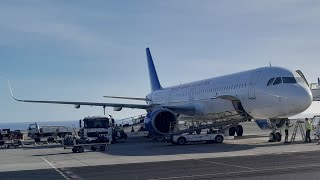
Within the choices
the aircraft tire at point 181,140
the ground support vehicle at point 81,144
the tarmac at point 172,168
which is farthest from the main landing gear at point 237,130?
the tarmac at point 172,168

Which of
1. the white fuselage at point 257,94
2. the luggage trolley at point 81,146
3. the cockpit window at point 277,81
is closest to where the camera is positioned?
the white fuselage at point 257,94

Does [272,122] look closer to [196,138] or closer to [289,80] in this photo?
[289,80]

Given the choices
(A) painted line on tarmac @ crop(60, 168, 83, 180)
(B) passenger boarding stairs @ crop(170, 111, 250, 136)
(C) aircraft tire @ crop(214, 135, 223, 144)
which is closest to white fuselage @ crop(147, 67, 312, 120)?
(B) passenger boarding stairs @ crop(170, 111, 250, 136)

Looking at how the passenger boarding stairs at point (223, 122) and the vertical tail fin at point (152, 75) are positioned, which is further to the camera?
the vertical tail fin at point (152, 75)

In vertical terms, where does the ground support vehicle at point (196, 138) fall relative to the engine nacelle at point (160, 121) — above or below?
below

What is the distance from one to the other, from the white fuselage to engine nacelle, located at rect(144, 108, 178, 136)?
2901 mm

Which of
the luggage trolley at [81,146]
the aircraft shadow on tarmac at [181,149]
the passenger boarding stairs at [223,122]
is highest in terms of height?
the passenger boarding stairs at [223,122]

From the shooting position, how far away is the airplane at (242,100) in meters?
24.8

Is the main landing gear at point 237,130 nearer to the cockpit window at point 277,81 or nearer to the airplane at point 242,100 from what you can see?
the airplane at point 242,100

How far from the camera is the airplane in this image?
24.8 meters

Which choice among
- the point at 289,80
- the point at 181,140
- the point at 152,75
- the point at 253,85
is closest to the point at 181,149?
the point at 181,140

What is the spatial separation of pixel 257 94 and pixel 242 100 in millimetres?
1392

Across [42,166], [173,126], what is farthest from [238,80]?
[42,166]

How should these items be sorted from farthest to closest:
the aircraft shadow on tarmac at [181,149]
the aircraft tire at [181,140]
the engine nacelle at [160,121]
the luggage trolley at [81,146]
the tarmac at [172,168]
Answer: the engine nacelle at [160,121], the aircraft tire at [181,140], the luggage trolley at [81,146], the aircraft shadow on tarmac at [181,149], the tarmac at [172,168]
